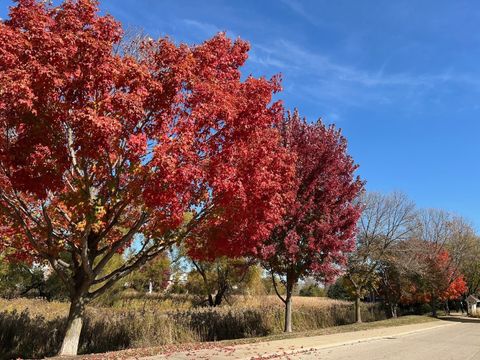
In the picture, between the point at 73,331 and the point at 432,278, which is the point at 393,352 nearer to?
the point at 73,331

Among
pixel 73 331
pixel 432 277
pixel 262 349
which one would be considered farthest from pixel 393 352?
pixel 432 277

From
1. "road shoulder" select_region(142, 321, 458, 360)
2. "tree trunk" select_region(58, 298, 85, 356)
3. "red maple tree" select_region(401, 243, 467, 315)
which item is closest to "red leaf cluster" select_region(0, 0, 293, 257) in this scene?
"tree trunk" select_region(58, 298, 85, 356)

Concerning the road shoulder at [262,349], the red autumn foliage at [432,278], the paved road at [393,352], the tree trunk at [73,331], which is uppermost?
the red autumn foliage at [432,278]

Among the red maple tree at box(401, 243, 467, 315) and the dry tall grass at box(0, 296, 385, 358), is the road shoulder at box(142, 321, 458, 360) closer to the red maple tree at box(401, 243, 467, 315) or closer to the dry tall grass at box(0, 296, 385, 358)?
the dry tall grass at box(0, 296, 385, 358)

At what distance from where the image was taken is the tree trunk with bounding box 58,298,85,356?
10370 mm

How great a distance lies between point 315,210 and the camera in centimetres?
1753

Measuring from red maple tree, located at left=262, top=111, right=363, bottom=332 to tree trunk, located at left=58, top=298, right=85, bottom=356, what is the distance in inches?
288

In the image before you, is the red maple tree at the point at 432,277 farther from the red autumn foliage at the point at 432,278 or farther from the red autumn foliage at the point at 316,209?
the red autumn foliage at the point at 316,209

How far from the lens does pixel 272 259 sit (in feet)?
57.9

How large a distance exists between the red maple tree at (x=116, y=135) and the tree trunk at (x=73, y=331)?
0.03 meters

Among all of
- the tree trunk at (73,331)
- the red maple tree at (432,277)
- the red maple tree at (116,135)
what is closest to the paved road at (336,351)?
the tree trunk at (73,331)

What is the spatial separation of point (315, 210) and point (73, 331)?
10476 millimetres

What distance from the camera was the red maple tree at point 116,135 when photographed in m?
7.98

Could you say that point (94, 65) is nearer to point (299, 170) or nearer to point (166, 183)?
point (166, 183)
